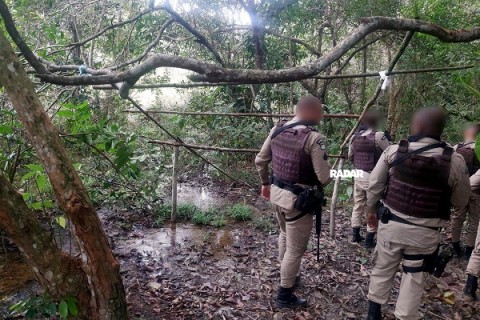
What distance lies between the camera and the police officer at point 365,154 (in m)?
4.41

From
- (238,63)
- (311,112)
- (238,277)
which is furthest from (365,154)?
(238,63)

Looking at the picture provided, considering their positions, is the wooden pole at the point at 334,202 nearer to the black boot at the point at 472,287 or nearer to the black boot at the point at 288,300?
the black boot at the point at 288,300

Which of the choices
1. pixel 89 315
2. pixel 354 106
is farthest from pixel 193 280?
pixel 354 106

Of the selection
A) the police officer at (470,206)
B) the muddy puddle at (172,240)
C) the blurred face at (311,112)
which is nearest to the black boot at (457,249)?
the police officer at (470,206)

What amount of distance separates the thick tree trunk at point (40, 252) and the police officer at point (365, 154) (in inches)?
142

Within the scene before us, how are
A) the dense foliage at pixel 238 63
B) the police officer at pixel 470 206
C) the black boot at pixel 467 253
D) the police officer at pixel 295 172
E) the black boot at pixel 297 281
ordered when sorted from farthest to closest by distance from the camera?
the dense foliage at pixel 238 63 → the black boot at pixel 467 253 → the police officer at pixel 470 206 → the black boot at pixel 297 281 → the police officer at pixel 295 172

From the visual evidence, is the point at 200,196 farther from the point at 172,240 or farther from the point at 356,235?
the point at 356,235

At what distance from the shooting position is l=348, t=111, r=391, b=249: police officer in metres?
4.41

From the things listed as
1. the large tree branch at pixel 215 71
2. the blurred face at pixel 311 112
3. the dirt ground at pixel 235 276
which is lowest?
the dirt ground at pixel 235 276

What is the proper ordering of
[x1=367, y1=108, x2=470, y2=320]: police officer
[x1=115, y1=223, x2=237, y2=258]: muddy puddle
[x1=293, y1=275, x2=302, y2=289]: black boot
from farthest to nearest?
[x1=115, y1=223, x2=237, y2=258]: muddy puddle
[x1=293, y1=275, x2=302, y2=289]: black boot
[x1=367, y1=108, x2=470, y2=320]: police officer

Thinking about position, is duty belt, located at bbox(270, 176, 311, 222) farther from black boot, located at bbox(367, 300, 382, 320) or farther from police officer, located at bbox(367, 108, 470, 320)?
black boot, located at bbox(367, 300, 382, 320)

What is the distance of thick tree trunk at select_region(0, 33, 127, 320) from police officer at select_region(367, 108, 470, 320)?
230 cm

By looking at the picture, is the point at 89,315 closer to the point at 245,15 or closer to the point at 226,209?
the point at 226,209

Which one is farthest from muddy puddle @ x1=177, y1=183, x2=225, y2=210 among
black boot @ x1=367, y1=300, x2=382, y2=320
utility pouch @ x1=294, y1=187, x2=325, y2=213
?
black boot @ x1=367, y1=300, x2=382, y2=320
